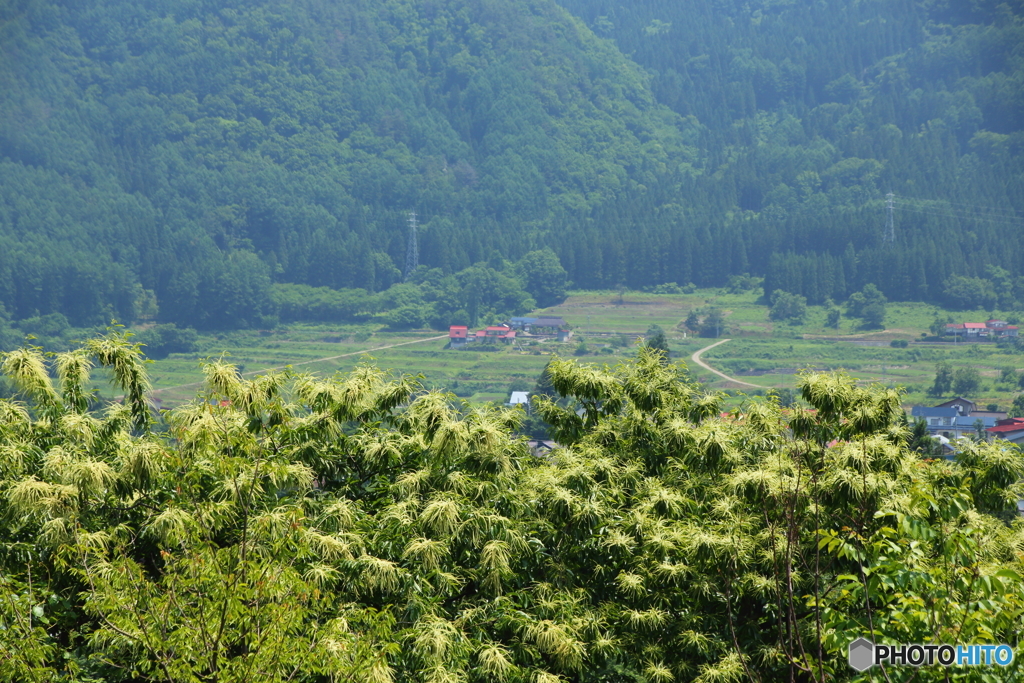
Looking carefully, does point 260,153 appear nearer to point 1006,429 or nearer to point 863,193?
point 863,193

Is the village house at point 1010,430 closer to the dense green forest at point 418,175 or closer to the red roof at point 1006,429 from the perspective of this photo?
the red roof at point 1006,429

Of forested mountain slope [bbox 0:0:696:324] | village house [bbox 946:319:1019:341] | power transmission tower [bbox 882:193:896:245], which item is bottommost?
village house [bbox 946:319:1019:341]

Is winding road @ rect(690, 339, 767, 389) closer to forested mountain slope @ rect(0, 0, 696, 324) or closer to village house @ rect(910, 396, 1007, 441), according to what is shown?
village house @ rect(910, 396, 1007, 441)

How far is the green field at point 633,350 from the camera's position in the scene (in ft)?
341

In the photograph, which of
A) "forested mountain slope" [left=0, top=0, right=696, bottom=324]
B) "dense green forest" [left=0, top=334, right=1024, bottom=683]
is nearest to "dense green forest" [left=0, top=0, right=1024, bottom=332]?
"forested mountain slope" [left=0, top=0, right=696, bottom=324]

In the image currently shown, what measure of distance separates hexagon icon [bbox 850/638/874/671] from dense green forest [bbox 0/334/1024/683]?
3.7 inches

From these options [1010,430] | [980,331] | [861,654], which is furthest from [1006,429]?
[861,654]

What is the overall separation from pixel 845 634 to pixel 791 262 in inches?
5206

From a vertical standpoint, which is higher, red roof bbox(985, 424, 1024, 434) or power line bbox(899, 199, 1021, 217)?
power line bbox(899, 199, 1021, 217)

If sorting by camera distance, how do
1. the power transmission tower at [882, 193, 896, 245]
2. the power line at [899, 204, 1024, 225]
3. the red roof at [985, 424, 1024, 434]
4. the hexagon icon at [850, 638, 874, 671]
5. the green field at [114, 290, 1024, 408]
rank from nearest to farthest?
1. the hexagon icon at [850, 638, 874, 671]
2. the red roof at [985, 424, 1024, 434]
3. the green field at [114, 290, 1024, 408]
4. the power transmission tower at [882, 193, 896, 245]
5. the power line at [899, 204, 1024, 225]

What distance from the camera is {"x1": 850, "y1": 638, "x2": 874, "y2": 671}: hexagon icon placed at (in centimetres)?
593

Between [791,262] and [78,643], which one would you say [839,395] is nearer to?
[78,643]

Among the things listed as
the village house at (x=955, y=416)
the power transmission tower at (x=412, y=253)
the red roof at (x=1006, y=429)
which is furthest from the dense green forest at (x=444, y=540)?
the power transmission tower at (x=412, y=253)

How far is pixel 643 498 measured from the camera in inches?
414
